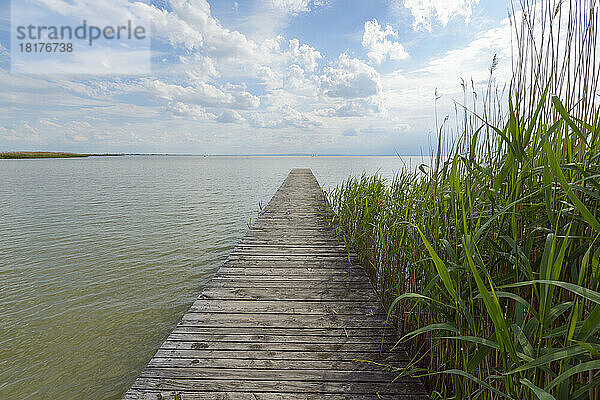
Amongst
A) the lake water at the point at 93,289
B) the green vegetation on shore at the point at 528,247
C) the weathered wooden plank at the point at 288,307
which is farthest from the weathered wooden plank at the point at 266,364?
the lake water at the point at 93,289

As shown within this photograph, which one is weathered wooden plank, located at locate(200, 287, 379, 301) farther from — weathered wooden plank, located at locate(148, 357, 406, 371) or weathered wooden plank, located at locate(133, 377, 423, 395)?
weathered wooden plank, located at locate(133, 377, 423, 395)

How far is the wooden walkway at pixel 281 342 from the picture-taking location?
4.82ft

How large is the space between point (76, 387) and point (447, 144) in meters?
2.99

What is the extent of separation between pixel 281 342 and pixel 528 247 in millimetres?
1371

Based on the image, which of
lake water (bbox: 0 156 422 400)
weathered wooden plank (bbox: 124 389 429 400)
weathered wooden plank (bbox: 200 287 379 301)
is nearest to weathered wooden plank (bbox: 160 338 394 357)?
weathered wooden plank (bbox: 124 389 429 400)

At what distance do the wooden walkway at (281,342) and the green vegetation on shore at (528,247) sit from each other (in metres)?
0.31

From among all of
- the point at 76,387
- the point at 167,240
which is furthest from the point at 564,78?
the point at 167,240

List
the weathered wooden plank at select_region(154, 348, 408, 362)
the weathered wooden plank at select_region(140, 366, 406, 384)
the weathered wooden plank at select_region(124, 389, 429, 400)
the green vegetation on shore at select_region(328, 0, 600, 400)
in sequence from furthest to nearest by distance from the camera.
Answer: the weathered wooden plank at select_region(154, 348, 408, 362) < the weathered wooden plank at select_region(140, 366, 406, 384) < the weathered wooden plank at select_region(124, 389, 429, 400) < the green vegetation on shore at select_region(328, 0, 600, 400)

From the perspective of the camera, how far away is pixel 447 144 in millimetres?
1814

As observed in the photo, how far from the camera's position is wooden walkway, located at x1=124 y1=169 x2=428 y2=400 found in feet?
4.82

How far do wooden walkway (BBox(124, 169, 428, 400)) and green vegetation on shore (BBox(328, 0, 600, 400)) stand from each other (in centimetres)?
31

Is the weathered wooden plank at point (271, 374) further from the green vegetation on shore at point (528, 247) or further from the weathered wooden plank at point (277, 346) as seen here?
the green vegetation on shore at point (528, 247)

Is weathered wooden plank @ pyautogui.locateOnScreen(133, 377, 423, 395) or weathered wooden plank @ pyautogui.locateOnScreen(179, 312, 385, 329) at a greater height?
weathered wooden plank @ pyautogui.locateOnScreen(179, 312, 385, 329)

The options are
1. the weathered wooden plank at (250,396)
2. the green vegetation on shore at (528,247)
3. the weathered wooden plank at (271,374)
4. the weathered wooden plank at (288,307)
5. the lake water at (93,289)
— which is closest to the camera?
the green vegetation on shore at (528,247)
